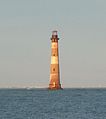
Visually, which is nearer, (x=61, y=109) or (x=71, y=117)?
(x=71, y=117)

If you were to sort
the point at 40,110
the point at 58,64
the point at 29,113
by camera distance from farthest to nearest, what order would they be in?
the point at 58,64 → the point at 40,110 → the point at 29,113

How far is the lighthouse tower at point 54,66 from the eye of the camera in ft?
472

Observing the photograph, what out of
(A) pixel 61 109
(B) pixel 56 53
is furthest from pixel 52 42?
(A) pixel 61 109

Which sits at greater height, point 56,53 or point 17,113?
point 56,53

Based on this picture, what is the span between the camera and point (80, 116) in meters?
74.2

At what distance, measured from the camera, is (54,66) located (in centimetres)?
14362

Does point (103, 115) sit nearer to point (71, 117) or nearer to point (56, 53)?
point (71, 117)

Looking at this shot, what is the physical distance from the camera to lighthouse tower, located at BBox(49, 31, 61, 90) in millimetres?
144000

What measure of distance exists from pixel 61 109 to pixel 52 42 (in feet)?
207

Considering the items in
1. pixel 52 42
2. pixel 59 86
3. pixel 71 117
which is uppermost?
pixel 52 42

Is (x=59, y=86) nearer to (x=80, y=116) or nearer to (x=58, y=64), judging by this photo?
(x=58, y=64)

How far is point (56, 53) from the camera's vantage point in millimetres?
145000

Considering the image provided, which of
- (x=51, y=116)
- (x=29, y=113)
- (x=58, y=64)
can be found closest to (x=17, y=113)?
(x=29, y=113)

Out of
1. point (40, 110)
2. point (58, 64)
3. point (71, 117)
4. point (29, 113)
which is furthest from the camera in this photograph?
point (58, 64)
